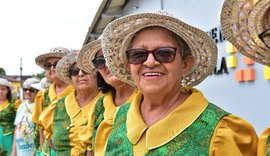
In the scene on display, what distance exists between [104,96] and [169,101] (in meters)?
1.21

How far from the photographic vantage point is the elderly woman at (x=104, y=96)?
3240mm

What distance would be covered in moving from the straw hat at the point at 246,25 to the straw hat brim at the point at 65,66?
226 centimetres

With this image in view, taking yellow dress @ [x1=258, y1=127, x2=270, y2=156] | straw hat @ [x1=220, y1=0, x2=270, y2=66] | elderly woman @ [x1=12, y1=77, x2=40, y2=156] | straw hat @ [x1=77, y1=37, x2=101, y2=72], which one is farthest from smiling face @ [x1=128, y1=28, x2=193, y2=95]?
elderly woman @ [x1=12, y1=77, x2=40, y2=156]

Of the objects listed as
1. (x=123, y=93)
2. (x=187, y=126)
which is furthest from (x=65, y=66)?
(x=187, y=126)

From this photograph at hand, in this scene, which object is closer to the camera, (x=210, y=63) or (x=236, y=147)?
(x=236, y=147)

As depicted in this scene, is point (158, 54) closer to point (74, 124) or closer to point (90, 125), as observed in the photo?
point (90, 125)

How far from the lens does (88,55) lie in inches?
147

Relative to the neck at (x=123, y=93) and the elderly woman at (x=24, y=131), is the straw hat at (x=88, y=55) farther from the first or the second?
the elderly woman at (x=24, y=131)

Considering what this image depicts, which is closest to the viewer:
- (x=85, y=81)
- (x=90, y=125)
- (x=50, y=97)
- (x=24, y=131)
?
(x=90, y=125)

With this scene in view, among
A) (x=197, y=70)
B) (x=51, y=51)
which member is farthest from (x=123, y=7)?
(x=197, y=70)

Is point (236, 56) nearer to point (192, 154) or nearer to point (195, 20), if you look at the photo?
point (195, 20)

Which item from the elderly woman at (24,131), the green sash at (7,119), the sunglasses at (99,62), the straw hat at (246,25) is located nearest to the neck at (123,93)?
the sunglasses at (99,62)

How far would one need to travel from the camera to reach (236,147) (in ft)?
6.64

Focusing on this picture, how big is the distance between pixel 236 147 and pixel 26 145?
14.4 ft
